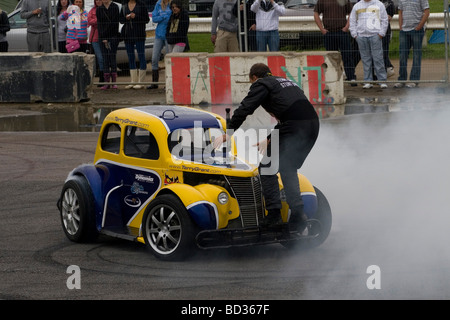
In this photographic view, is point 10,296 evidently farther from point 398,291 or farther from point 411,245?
point 411,245

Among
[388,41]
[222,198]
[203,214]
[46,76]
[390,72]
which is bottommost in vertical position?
[203,214]

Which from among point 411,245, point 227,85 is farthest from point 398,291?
point 227,85

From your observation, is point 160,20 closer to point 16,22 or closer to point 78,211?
point 16,22

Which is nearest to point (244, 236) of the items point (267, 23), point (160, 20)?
point (267, 23)

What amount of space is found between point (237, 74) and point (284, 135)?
33.6 feet

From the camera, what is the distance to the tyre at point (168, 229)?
7.67m

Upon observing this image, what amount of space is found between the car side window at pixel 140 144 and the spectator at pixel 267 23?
10.8m

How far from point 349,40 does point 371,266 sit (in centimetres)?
1225

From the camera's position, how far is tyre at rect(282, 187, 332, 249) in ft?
26.7

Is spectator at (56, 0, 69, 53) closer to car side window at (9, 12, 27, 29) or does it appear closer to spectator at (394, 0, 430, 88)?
car side window at (9, 12, 27, 29)

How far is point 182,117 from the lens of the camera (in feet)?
28.2

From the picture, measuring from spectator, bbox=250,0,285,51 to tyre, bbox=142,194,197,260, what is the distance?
11.6 meters

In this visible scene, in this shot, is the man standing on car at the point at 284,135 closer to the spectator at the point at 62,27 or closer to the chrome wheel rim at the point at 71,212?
the chrome wheel rim at the point at 71,212

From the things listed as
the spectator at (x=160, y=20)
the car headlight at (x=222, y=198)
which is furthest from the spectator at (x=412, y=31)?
the car headlight at (x=222, y=198)
